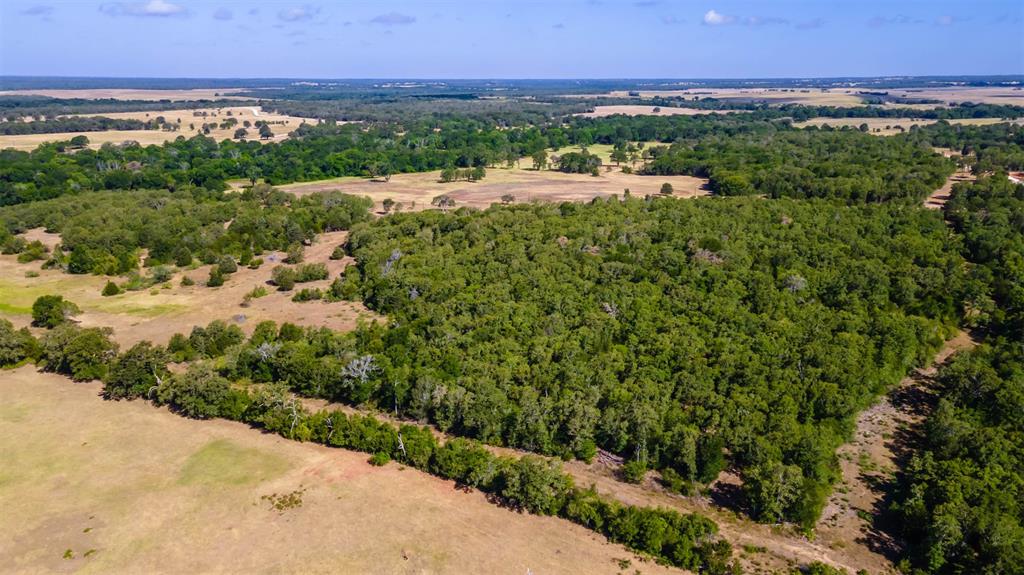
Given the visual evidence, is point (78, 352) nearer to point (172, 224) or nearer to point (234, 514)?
point (234, 514)

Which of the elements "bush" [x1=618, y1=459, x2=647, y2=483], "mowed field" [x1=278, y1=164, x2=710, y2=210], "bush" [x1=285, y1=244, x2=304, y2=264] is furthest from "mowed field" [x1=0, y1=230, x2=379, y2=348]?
"mowed field" [x1=278, y1=164, x2=710, y2=210]

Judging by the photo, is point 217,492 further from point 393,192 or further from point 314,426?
point 393,192

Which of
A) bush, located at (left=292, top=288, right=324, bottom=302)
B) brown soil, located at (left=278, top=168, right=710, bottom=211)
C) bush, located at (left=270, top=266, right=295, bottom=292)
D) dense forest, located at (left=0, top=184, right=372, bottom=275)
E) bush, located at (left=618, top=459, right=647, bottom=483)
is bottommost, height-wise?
bush, located at (left=618, top=459, right=647, bottom=483)

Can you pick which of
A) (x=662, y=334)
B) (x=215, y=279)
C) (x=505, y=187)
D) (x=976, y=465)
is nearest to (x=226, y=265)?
(x=215, y=279)

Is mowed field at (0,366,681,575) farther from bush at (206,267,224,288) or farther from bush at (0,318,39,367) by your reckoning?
bush at (206,267,224,288)

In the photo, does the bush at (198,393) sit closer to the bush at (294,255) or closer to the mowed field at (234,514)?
the mowed field at (234,514)

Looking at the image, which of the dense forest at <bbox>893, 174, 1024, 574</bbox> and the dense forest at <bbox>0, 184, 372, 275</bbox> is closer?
the dense forest at <bbox>893, 174, 1024, 574</bbox>
